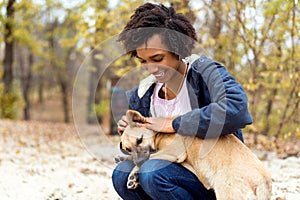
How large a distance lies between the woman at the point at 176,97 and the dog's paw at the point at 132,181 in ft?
0.16

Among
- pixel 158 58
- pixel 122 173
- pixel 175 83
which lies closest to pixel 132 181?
pixel 122 173

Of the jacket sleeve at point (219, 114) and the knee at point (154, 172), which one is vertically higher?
the jacket sleeve at point (219, 114)

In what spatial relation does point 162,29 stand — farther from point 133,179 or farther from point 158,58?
point 133,179

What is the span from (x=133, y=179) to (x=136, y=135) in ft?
1.14

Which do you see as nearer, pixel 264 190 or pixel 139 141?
pixel 264 190

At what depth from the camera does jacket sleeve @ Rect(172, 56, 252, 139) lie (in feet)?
7.36

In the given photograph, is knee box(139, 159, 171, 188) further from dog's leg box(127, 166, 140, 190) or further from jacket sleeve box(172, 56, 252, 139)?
jacket sleeve box(172, 56, 252, 139)

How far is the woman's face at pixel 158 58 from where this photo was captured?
2.46 meters

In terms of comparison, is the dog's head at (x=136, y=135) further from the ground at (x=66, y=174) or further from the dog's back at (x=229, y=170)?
the ground at (x=66, y=174)

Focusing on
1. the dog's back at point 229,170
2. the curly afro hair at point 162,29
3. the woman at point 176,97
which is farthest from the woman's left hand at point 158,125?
the curly afro hair at point 162,29

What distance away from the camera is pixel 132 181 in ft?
8.39

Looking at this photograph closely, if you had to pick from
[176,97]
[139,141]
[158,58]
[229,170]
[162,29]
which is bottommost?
[229,170]

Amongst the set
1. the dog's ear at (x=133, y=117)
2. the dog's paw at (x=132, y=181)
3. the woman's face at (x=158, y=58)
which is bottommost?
the dog's paw at (x=132, y=181)

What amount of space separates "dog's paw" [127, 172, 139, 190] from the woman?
5 centimetres
